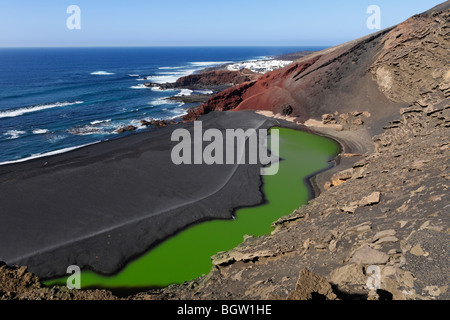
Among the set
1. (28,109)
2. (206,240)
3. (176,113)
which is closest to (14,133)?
(28,109)

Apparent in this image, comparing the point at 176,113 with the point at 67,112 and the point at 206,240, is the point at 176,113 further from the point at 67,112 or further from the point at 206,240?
the point at 206,240

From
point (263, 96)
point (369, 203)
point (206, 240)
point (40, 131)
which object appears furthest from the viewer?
point (263, 96)

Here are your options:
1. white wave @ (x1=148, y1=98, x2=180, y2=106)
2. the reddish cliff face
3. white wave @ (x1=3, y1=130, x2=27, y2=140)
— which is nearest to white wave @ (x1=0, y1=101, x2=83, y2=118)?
white wave @ (x1=3, y1=130, x2=27, y2=140)

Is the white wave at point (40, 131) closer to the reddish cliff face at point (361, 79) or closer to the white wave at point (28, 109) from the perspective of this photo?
the white wave at point (28, 109)

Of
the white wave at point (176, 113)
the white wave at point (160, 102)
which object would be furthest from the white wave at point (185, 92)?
the white wave at point (176, 113)

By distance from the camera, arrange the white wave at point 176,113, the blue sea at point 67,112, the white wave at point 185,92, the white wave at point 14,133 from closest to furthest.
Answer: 1. the blue sea at point 67,112
2. the white wave at point 14,133
3. the white wave at point 176,113
4. the white wave at point 185,92

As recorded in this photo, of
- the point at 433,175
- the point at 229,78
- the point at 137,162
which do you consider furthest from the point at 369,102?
the point at 229,78

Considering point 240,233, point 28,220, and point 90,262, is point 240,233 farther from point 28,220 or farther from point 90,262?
point 28,220
